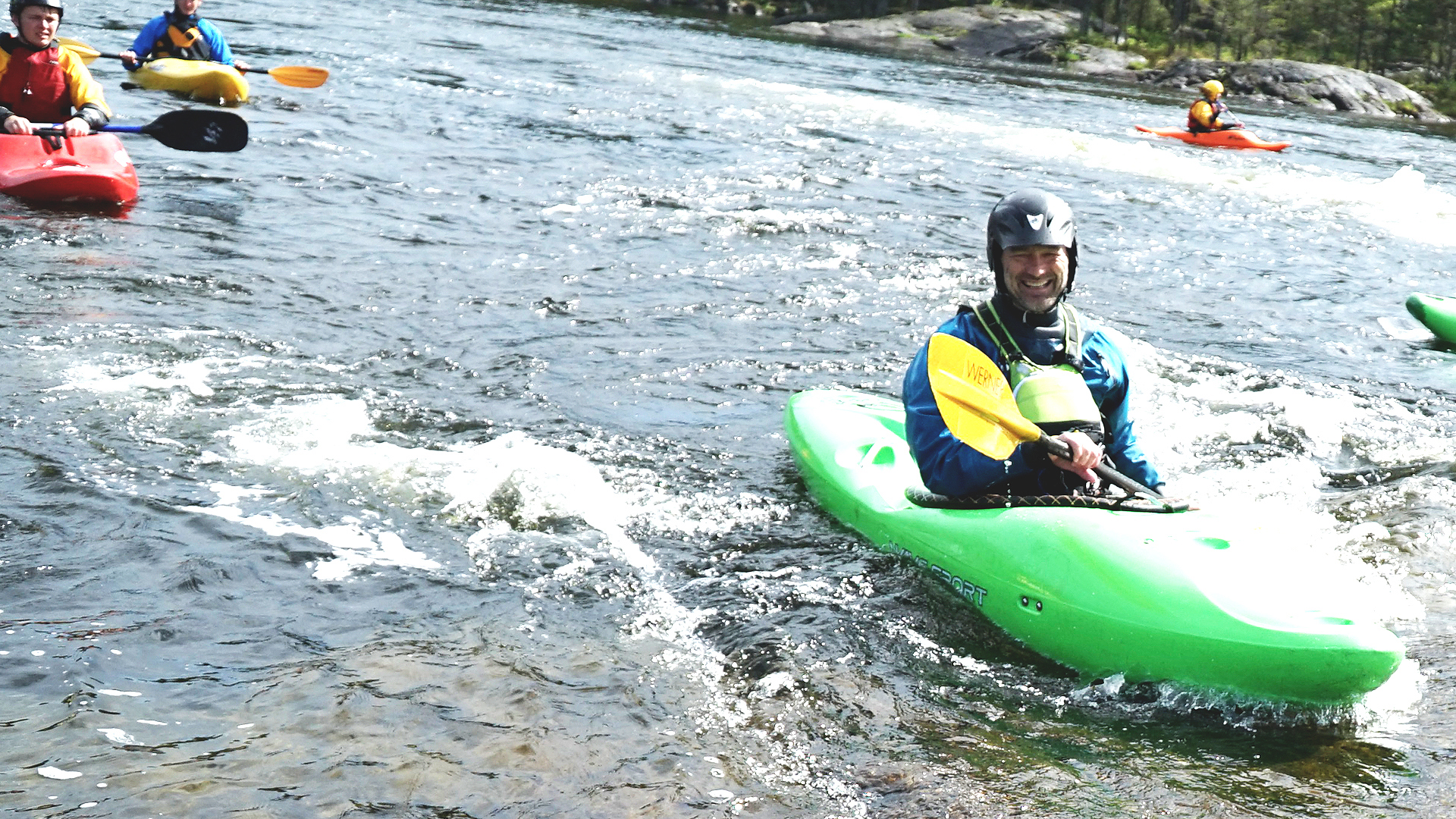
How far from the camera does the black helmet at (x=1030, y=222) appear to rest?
427cm

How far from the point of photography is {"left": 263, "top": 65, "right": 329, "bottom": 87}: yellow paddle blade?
45.4 ft

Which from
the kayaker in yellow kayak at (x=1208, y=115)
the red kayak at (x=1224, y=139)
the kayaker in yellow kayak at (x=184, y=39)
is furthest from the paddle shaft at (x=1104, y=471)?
the kayaker in yellow kayak at (x=1208, y=115)

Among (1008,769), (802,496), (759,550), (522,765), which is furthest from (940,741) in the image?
(802,496)

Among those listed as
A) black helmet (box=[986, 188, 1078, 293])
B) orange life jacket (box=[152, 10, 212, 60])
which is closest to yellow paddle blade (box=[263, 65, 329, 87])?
orange life jacket (box=[152, 10, 212, 60])

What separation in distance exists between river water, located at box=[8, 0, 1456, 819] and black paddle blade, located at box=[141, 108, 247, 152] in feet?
1.11

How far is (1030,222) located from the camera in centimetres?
427

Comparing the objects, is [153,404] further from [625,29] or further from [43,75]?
[625,29]

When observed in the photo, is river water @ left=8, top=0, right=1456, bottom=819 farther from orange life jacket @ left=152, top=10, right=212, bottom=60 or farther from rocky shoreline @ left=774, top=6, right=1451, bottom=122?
rocky shoreline @ left=774, top=6, right=1451, bottom=122

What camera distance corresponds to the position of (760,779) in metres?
3.42

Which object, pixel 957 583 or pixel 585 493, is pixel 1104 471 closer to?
pixel 957 583

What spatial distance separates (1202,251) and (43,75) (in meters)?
8.94

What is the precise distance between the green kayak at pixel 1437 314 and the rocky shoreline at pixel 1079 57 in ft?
82.6

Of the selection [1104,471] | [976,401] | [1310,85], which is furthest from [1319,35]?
[976,401]

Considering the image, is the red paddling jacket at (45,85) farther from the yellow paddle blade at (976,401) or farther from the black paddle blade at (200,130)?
the yellow paddle blade at (976,401)
